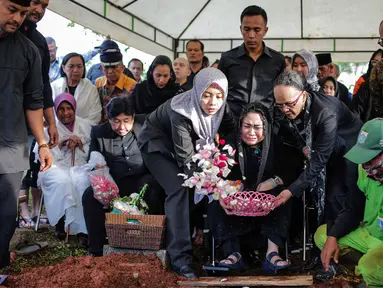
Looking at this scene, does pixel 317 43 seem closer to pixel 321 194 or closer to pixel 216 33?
pixel 216 33

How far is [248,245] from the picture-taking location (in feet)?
13.1

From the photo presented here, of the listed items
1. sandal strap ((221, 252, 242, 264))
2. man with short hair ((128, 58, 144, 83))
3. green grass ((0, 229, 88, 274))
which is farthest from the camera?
man with short hair ((128, 58, 144, 83))

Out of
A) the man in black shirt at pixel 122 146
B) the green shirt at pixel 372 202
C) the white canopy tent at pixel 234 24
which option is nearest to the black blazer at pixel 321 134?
the green shirt at pixel 372 202

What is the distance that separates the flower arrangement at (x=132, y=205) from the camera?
3.83 m

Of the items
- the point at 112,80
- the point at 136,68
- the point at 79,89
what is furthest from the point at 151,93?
the point at 136,68

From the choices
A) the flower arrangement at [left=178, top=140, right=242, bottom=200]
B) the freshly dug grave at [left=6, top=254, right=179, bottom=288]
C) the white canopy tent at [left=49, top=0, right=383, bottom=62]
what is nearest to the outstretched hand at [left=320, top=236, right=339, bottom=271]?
the flower arrangement at [left=178, top=140, right=242, bottom=200]

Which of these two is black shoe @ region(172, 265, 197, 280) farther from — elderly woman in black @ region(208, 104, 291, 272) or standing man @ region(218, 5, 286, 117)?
standing man @ region(218, 5, 286, 117)

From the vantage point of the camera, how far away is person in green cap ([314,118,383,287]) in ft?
9.34

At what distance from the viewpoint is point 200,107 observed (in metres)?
3.67

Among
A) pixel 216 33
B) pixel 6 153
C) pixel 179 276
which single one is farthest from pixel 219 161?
pixel 216 33

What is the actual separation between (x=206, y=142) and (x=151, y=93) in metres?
1.48

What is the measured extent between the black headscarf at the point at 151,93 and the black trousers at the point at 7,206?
205cm

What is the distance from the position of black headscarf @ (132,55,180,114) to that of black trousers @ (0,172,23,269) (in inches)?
80.8

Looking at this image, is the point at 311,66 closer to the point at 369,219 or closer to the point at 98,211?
the point at 369,219
